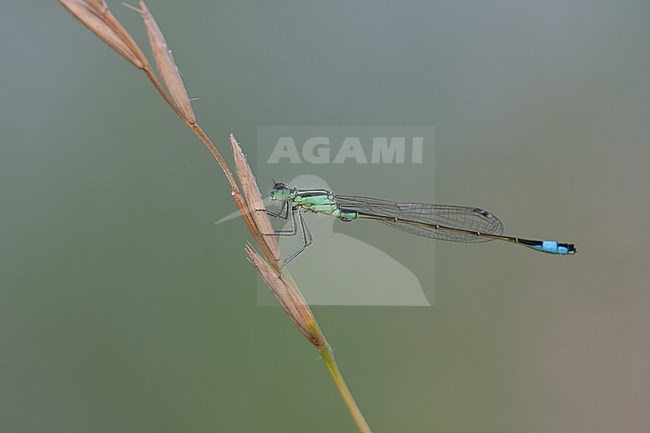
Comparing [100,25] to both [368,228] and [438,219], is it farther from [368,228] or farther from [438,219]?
[368,228]

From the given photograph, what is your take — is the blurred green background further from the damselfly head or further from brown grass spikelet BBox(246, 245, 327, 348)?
brown grass spikelet BBox(246, 245, 327, 348)

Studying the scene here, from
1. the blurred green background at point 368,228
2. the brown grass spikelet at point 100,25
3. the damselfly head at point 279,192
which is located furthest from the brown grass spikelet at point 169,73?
the blurred green background at point 368,228

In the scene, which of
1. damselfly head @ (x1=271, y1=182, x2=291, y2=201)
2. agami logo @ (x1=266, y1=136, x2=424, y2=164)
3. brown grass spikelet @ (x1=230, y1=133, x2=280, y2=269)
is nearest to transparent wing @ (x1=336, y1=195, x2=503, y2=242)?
damselfly head @ (x1=271, y1=182, x2=291, y2=201)

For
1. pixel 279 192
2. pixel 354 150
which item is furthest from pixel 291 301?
pixel 354 150

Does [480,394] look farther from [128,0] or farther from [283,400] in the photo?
[128,0]

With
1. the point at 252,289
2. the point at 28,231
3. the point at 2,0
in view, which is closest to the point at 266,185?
the point at 252,289

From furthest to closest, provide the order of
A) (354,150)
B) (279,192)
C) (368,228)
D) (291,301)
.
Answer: (354,150), (368,228), (279,192), (291,301)

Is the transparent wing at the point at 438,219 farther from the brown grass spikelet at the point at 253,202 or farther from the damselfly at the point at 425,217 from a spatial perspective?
the brown grass spikelet at the point at 253,202
